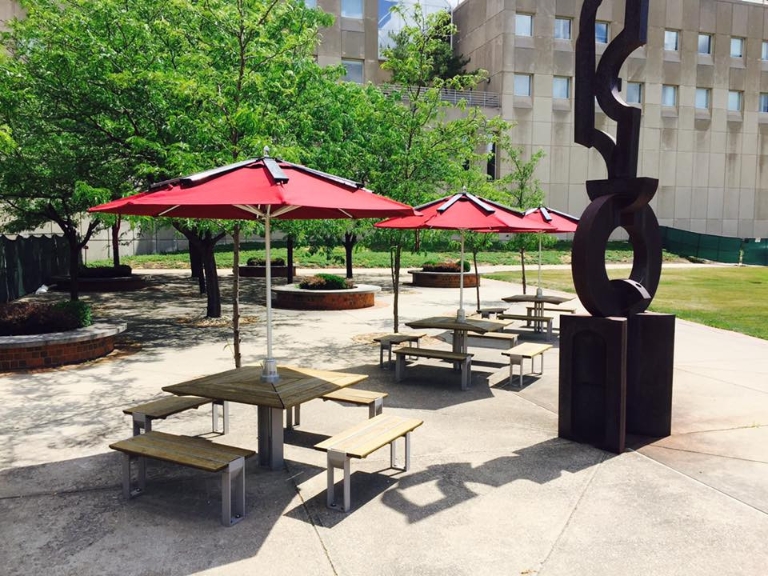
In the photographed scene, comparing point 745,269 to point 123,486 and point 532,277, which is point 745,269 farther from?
point 123,486

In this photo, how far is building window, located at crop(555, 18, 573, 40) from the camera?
133 feet

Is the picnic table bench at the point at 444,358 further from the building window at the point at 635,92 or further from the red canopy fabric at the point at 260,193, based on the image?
the building window at the point at 635,92

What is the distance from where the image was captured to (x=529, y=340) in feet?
42.2

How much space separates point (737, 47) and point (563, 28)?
45.4 ft

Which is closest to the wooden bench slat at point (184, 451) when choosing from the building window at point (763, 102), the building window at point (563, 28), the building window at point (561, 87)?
the building window at point (561, 87)

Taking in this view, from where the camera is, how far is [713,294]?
21891 mm

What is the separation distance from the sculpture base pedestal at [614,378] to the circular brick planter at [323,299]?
35.7 ft

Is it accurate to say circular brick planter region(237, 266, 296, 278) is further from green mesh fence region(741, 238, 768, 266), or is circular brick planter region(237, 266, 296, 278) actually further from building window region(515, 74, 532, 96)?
green mesh fence region(741, 238, 768, 266)

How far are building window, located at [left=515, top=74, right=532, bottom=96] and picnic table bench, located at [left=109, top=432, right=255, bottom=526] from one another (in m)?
38.9

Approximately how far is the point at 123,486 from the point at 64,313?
20.4ft

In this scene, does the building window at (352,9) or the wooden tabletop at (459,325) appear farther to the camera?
the building window at (352,9)

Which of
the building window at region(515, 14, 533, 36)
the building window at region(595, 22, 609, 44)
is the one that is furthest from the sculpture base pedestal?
the building window at region(595, 22, 609, 44)

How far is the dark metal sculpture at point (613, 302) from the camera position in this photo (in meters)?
6.37

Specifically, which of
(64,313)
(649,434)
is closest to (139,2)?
(64,313)
